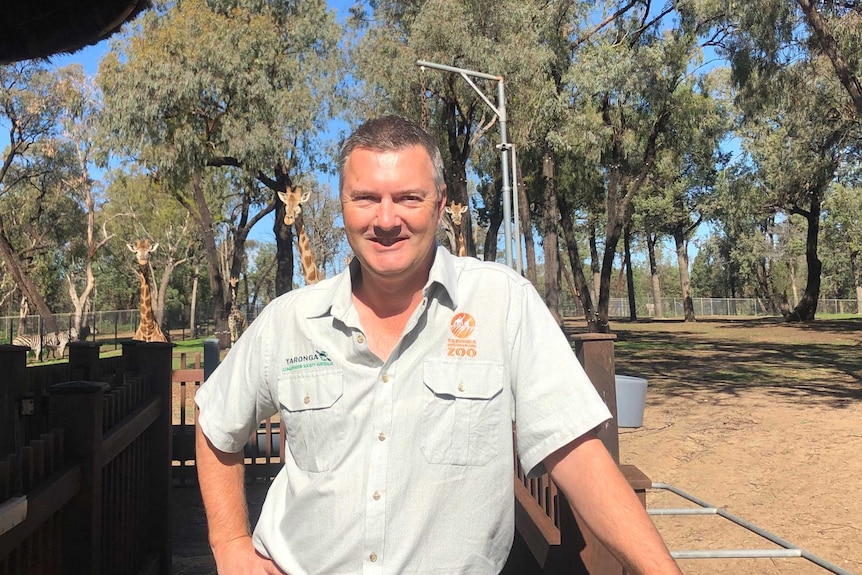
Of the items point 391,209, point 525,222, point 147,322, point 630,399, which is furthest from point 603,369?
point 525,222

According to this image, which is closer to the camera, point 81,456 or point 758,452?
point 81,456

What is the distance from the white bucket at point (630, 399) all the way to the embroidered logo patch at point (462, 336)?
3031 millimetres

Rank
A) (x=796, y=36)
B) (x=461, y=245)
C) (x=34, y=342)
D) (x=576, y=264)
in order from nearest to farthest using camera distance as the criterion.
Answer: (x=796, y=36), (x=461, y=245), (x=34, y=342), (x=576, y=264)

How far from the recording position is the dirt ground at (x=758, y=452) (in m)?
5.54

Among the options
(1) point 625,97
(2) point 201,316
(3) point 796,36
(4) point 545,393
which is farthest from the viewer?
(2) point 201,316

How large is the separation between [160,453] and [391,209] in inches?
121

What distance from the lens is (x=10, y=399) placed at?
383 cm

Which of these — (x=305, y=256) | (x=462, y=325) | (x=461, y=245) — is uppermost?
(x=461, y=245)

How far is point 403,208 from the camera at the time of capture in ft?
5.69

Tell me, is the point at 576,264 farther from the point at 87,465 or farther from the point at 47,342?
the point at 87,465

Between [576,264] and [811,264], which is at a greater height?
[811,264]

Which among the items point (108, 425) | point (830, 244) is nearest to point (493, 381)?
point (108, 425)

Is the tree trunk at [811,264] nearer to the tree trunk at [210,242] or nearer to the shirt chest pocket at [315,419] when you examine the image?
the tree trunk at [210,242]

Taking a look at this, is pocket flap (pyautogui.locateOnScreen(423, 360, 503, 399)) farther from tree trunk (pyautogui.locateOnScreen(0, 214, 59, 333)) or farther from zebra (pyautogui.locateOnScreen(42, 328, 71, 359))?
zebra (pyautogui.locateOnScreen(42, 328, 71, 359))
